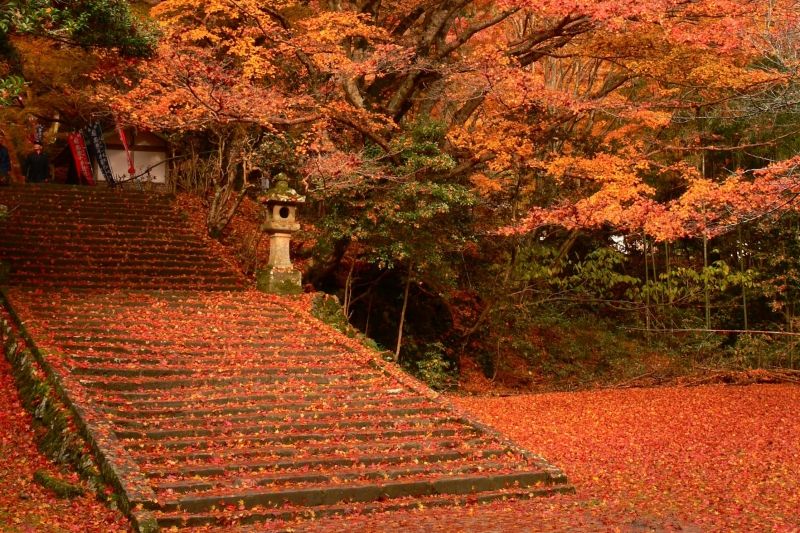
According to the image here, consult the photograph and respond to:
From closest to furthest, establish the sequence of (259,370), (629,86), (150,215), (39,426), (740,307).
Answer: (39,426), (259,370), (150,215), (629,86), (740,307)

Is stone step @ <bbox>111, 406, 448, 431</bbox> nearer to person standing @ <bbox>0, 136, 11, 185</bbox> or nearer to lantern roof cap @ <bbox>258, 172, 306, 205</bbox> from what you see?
lantern roof cap @ <bbox>258, 172, 306, 205</bbox>

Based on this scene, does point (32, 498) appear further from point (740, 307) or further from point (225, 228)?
point (740, 307)

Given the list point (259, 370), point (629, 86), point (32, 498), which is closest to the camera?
point (32, 498)

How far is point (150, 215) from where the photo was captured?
1945cm

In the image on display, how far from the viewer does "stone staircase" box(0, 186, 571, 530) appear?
8391 mm

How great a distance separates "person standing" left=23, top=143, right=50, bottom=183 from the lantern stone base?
28.2ft

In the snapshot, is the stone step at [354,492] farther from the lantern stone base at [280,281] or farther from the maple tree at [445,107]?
the lantern stone base at [280,281]

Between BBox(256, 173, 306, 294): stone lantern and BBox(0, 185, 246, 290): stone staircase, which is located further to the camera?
BBox(256, 173, 306, 294): stone lantern

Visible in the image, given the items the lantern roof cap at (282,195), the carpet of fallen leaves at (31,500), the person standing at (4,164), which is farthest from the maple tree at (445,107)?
the carpet of fallen leaves at (31,500)

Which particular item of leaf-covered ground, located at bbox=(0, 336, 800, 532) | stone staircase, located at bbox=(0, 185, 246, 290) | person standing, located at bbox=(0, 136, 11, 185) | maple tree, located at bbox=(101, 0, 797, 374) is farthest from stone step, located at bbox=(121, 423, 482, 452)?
person standing, located at bbox=(0, 136, 11, 185)

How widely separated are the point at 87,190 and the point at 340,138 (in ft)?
22.8

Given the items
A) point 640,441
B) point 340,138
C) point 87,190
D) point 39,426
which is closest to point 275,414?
point 39,426

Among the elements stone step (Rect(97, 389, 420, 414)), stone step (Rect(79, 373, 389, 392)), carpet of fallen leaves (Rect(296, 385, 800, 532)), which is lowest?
carpet of fallen leaves (Rect(296, 385, 800, 532))

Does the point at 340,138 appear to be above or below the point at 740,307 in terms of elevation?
above
